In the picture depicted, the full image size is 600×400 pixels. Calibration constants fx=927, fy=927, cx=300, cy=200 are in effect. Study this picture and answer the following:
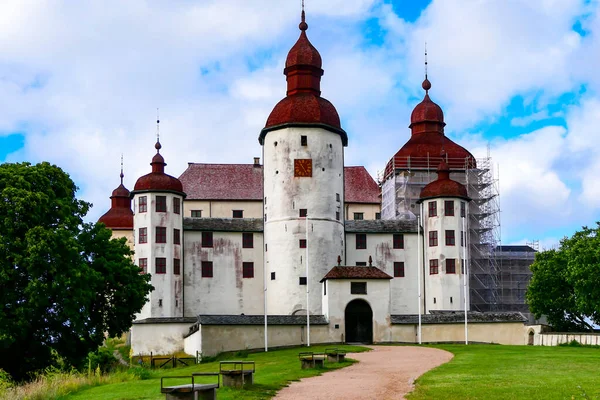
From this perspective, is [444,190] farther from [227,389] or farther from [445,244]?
[227,389]

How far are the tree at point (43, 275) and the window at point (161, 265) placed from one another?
2013cm

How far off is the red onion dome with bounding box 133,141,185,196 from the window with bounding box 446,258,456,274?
20.4 metres

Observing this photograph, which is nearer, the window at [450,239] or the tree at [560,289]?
the tree at [560,289]

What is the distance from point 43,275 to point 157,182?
2693 cm

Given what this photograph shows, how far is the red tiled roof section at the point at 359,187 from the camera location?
8900 centimetres

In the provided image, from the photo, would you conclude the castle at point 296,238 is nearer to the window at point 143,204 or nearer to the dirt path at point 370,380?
the window at point 143,204

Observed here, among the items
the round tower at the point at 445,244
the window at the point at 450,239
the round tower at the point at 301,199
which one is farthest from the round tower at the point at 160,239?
the window at the point at 450,239

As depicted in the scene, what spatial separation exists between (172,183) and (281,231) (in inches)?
354

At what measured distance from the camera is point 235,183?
87562mm

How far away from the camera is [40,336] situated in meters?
42.8

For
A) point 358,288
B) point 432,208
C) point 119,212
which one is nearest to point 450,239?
point 432,208

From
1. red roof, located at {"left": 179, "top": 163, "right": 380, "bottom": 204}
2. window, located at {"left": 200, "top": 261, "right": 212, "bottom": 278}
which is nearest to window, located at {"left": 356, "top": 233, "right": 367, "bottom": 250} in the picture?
window, located at {"left": 200, "top": 261, "right": 212, "bottom": 278}

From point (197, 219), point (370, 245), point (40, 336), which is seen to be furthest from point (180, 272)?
point (40, 336)

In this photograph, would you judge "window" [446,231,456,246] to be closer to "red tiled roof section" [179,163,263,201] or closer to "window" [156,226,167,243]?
"window" [156,226,167,243]
